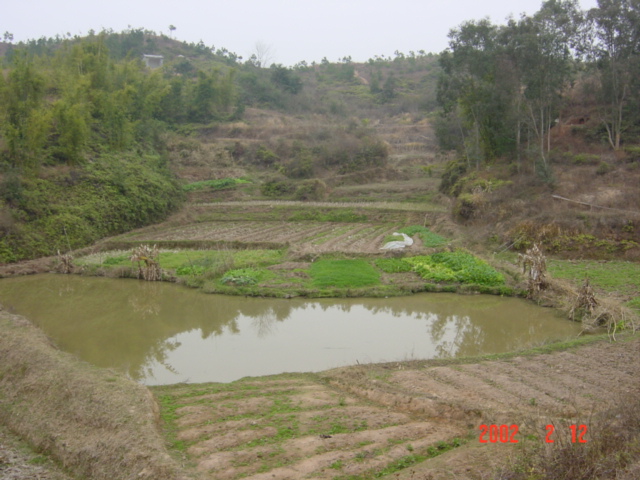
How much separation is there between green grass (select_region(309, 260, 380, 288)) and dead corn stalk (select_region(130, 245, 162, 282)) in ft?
15.1

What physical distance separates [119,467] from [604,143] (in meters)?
24.0

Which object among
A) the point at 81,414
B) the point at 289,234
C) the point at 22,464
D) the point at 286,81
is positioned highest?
the point at 286,81

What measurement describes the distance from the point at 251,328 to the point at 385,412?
5.44 meters

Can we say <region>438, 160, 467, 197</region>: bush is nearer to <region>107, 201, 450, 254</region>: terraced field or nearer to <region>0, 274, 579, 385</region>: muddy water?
<region>107, 201, 450, 254</region>: terraced field

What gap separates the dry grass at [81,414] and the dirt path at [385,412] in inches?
18.9

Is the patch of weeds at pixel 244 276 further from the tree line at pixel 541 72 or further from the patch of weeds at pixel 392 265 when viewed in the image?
the tree line at pixel 541 72

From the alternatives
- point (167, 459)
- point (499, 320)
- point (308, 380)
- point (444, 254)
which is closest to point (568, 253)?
point (444, 254)

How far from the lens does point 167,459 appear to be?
5.82 m

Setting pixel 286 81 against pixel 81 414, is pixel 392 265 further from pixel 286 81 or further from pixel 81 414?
pixel 286 81

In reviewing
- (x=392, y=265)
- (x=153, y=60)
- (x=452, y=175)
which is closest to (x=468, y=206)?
(x=452, y=175)

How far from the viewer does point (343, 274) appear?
50.8 ft

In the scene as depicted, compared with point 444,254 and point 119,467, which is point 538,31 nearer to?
point 444,254

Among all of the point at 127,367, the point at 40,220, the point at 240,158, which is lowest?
the point at 127,367

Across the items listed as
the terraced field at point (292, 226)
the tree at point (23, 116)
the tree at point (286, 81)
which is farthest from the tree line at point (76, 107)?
the tree at point (286, 81)
